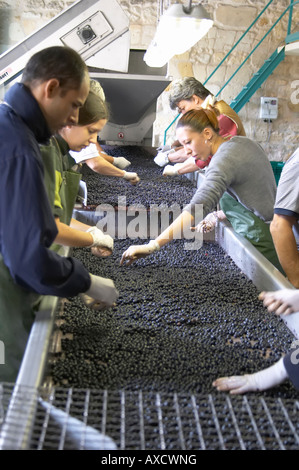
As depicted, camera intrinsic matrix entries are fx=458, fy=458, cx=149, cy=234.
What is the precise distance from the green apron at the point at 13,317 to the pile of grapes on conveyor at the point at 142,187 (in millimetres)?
1399

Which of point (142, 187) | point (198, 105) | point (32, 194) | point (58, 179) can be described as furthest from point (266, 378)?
point (198, 105)

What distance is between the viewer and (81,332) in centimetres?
149

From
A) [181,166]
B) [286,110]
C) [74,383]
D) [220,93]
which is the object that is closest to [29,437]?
[74,383]

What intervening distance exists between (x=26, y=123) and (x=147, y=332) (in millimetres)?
773

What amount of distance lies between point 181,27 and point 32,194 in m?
1.66

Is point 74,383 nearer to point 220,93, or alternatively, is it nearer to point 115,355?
point 115,355

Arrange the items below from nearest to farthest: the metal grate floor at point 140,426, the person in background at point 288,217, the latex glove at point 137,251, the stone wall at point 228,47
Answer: the metal grate floor at point 140,426, the person in background at point 288,217, the latex glove at point 137,251, the stone wall at point 228,47

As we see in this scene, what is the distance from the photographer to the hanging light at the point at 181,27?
2279 mm

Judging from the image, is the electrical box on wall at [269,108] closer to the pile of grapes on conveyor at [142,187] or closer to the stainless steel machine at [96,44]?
the pile of grapes on conveyor at [142,187]

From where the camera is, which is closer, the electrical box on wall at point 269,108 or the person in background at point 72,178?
the person in background at point 72,178
